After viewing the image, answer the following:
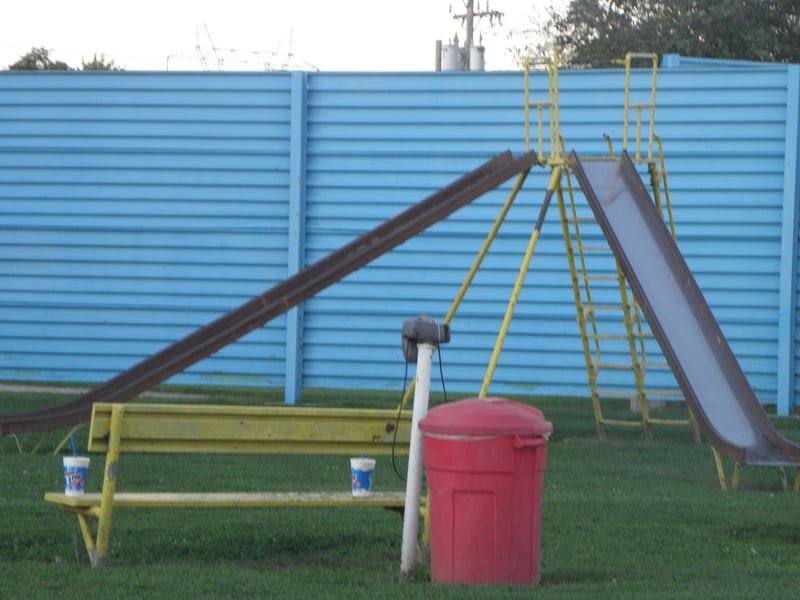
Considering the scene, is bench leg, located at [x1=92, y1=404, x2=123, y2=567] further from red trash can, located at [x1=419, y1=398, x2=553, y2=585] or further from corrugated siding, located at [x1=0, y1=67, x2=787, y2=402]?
corrugated siding, located at [x1=0, y1=67, x2=787, y2=402]

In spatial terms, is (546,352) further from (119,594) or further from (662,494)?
(119,594)

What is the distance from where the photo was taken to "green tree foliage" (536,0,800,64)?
1220 inches

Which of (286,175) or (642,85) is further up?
(642,85)

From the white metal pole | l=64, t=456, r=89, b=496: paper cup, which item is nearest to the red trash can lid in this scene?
the white metal pole

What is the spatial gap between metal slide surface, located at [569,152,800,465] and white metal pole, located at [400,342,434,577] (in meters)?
2.70

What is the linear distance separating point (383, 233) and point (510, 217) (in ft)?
14.4

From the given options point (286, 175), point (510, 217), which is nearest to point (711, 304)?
point (510, 217)

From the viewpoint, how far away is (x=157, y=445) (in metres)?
5.21

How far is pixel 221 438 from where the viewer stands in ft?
17.4

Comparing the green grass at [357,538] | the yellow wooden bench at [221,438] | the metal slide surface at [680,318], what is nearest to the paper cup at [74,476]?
the yellow wooden bench at [221,438]

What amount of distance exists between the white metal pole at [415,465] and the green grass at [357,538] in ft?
0.34

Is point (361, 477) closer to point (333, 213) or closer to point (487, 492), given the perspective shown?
point (487, 492)

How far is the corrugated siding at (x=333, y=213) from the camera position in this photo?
13492 millimetres

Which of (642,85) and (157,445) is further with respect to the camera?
(642,85)
